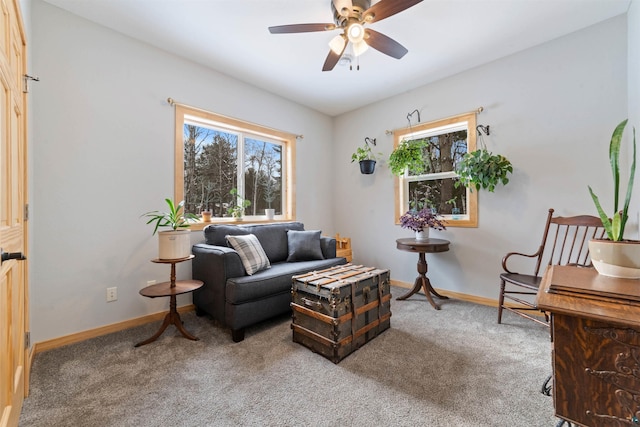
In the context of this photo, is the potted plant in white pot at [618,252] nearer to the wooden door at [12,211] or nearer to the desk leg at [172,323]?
the wooden door at [12,211]

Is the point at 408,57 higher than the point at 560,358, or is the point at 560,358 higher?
the point at 408,57

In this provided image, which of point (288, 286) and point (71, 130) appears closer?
point (71, 130)

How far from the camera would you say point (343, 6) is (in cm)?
189

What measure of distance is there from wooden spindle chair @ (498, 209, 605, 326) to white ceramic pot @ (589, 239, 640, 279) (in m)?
1.53

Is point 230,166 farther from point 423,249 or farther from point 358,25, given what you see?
point 423,249

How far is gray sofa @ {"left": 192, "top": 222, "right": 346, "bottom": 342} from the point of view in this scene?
2215mm

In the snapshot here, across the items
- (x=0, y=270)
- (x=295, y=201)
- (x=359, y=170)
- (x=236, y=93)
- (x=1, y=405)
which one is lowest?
(x=1, y=405)

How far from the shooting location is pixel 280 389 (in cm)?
160

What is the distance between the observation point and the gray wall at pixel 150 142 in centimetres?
214

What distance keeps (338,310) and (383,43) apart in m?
2.07

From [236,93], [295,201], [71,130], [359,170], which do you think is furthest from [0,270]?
[359,170]

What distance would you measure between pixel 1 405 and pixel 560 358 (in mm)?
1952

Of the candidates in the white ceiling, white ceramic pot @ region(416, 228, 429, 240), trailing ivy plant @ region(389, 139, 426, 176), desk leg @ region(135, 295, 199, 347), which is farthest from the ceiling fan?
desk leg @ region(135, 295, 199, 347)

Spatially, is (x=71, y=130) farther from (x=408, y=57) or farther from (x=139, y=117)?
(x=408, y=57)
